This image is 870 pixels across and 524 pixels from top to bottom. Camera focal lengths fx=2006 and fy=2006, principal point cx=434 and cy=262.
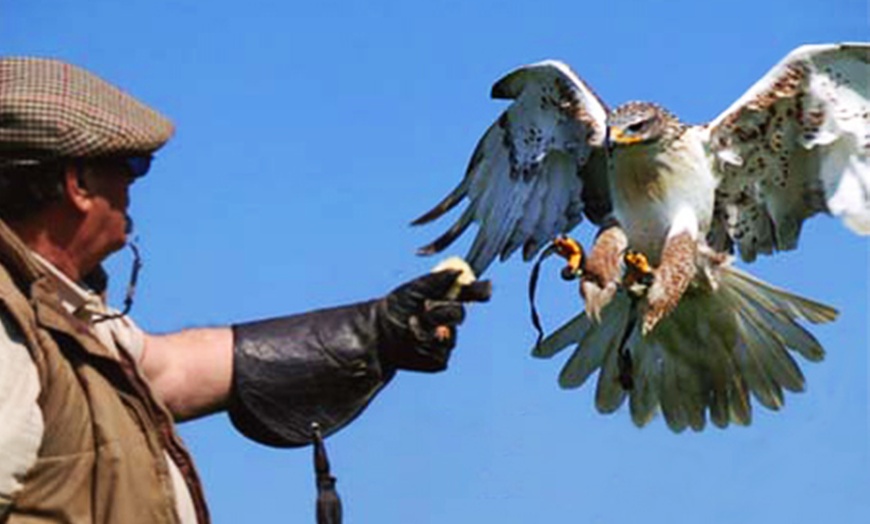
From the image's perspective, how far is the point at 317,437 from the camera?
3135 millimetres

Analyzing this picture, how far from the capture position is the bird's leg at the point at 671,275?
21.5ft

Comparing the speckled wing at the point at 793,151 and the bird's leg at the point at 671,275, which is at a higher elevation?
the speckled wing at the point at 793,151

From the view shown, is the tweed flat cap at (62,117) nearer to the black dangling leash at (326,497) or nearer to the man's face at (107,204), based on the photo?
the man's face at (107,204)

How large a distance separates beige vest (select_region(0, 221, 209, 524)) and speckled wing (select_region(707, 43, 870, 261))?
446 cm

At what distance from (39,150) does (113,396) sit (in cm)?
35

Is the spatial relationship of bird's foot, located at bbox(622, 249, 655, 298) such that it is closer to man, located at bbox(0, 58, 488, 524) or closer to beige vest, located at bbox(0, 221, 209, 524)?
man, located at bbox(0, 58, 488, 524)

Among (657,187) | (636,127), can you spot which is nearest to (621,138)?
(636,127)

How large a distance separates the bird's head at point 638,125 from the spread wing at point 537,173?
9 centimetres

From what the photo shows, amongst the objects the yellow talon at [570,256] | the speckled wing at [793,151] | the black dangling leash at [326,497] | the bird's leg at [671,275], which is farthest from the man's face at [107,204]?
the speckled wing at [793,151]

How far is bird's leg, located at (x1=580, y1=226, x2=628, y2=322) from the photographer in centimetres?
627

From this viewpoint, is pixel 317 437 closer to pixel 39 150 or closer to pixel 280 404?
pixel 280 404

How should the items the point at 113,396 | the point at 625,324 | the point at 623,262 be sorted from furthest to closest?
the point at 625,324 < the point at 623,262 < the point at 113,396

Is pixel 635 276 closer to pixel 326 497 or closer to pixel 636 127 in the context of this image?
pixel 636 127

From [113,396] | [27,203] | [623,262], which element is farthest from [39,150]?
[623,262]
